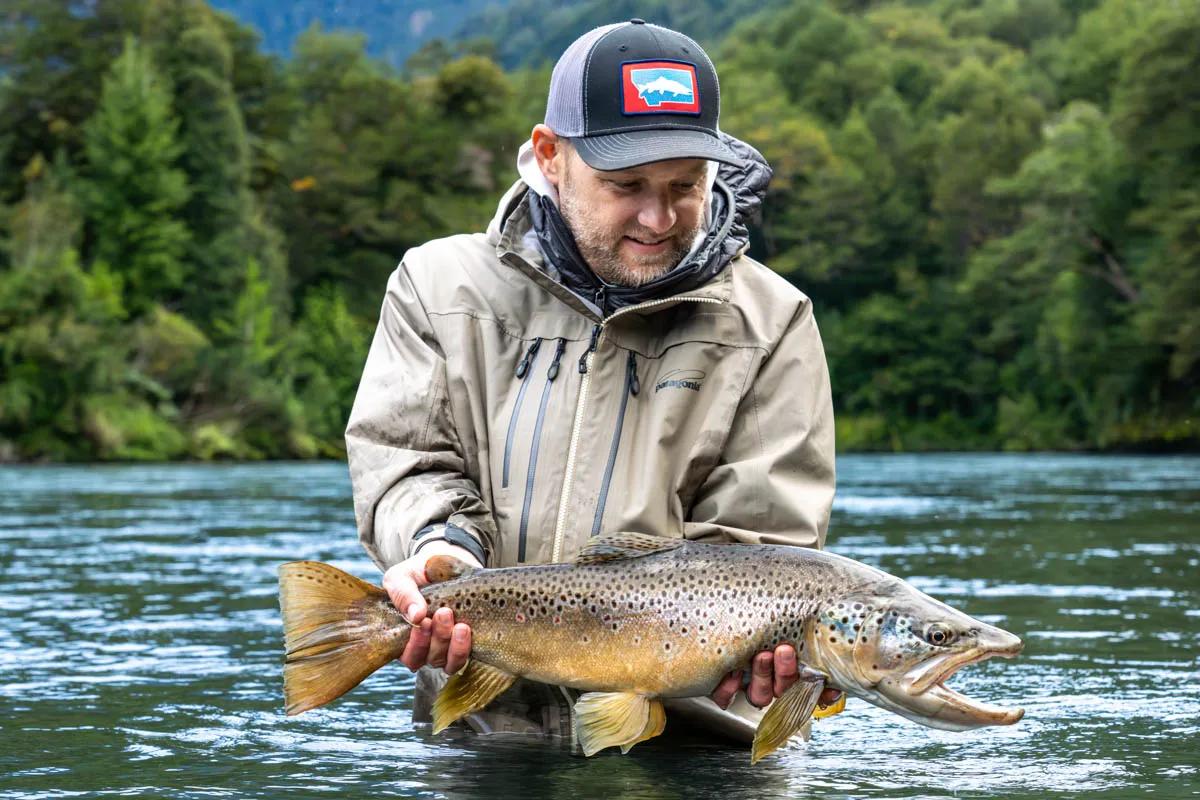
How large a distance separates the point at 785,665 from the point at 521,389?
1.10 meters

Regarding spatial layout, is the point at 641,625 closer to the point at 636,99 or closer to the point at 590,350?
the point at 590,350

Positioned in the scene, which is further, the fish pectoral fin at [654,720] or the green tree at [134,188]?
the green tree at [134,188]

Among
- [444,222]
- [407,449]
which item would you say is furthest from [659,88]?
[444,222]

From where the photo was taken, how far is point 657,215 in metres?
4.75

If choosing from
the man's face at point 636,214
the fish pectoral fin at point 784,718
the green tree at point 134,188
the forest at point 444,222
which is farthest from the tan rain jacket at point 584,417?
the green tree at point 134,188

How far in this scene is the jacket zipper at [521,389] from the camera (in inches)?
194

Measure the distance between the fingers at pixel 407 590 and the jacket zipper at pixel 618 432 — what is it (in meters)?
0.55

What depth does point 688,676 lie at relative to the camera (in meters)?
4.48

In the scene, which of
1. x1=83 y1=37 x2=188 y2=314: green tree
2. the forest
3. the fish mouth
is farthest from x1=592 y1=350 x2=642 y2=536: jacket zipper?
x1=83 y1=37 x2=188 y2=314: green tree

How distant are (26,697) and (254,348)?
1871 inches

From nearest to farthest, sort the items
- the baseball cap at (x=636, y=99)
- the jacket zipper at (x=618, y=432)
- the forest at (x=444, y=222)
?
the baseball cap at (x=636, y=99)
the jacket zipper at (x=618, y=432)
the forest at (x=444, y=222)

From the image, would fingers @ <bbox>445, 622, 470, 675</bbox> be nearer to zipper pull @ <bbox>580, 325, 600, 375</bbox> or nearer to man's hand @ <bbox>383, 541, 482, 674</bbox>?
man's hand @ <bbox>383, 541, 482, 674</bbox>

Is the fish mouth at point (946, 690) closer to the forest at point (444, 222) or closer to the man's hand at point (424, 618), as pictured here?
the man's hand at point (424, 618)

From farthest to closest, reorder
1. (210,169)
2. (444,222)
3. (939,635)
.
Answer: (444,222) → (210,169) → (939,635)
